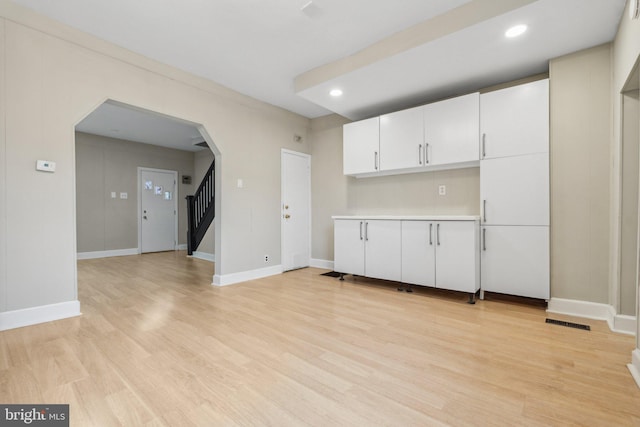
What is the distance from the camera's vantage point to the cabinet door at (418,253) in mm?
3418

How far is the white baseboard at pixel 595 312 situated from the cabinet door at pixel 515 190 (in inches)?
32.2

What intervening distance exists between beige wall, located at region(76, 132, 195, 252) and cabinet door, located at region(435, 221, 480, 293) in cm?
700

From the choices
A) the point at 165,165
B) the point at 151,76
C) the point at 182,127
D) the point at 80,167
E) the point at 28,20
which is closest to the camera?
the point at 28,20

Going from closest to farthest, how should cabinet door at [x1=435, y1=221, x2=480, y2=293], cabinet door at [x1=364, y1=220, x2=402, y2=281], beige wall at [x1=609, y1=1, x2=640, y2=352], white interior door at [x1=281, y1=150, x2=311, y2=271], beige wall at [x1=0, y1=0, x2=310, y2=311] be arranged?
beige wall at [x1=609, y1=1, x2=640, y2=352] → beige wall at [x1=0, y1=0, x2=310, y2=311] → cabinet door at [x1=435, y1=221, x2=480, y2=293] → cabinet door at [x1=364, y1=220, x2=402, y2=281] → white interior door at [x1=281, y1=150, x2=311, y2=271]

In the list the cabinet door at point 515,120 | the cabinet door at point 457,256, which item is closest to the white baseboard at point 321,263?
the cabinet door at point 457,256

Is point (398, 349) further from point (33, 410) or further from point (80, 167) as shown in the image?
point (80, 167)

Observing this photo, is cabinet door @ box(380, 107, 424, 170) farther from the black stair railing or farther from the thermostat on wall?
the black stair railing

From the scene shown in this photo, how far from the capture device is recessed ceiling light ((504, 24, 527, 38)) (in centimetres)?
239

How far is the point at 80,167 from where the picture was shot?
619 centimetres

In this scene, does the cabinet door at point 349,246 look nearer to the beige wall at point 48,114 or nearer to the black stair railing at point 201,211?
the beige wall at point 48,114

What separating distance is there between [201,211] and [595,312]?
6974mm

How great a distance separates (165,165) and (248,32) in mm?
5933

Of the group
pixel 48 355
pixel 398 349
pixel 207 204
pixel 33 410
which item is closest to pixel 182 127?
pixel 207 204

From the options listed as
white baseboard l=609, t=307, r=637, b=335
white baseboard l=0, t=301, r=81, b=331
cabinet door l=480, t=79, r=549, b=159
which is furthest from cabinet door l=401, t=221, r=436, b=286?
white baseboard l=0, t=301, r=81, b=331
